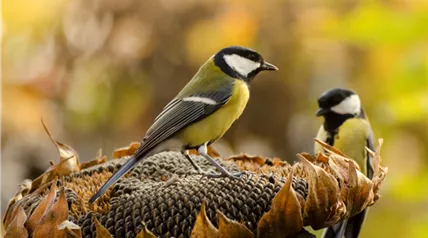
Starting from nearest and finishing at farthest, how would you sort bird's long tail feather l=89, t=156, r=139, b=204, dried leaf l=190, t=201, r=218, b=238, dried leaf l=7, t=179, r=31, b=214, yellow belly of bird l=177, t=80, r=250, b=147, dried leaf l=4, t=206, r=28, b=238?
dried leaf l=190, t=201, r=218, b=238 → dried leaf l=4, t=206, r=28, b=238 → bird's long tail feather l=89, t=156, r=139, b=204 → dried leaf l=7, t=179, r=31, b=214 → yellow belly of bird l=177, t=80, r=250, b=147

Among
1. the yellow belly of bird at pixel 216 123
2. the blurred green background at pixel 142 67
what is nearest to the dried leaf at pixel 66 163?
the yellow belly of bird at pixel 216 123

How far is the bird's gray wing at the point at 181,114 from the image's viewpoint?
72.7 inches

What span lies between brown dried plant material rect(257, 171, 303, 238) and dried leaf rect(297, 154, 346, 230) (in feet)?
0.14

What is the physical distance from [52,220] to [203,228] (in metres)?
0.30

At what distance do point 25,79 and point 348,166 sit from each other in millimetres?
3905

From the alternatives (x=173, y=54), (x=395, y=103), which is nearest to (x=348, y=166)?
(x=395, y=103)

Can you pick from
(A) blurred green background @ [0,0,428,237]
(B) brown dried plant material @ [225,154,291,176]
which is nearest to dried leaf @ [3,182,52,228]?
(B) brown dried plant material @ [225,154,291,176]

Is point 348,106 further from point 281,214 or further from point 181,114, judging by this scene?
point 281,214

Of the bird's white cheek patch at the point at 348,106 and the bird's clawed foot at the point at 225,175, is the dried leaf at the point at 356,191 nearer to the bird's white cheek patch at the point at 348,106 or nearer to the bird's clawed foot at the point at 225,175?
the bird's clawed foot at the point at 225,175

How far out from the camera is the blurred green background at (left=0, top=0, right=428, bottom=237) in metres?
5.02

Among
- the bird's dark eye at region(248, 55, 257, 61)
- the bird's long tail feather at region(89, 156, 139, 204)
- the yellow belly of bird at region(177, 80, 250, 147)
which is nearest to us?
the bird's long tail feather at region(89, 156, 139, 204)

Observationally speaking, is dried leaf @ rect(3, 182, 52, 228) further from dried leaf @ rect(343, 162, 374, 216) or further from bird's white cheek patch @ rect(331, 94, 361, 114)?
bird's white cheek patch @ rect(331, 94, 361, 114)

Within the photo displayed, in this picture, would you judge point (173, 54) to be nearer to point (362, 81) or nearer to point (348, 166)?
point (362, 81)

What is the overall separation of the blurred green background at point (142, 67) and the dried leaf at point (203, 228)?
3558mm
